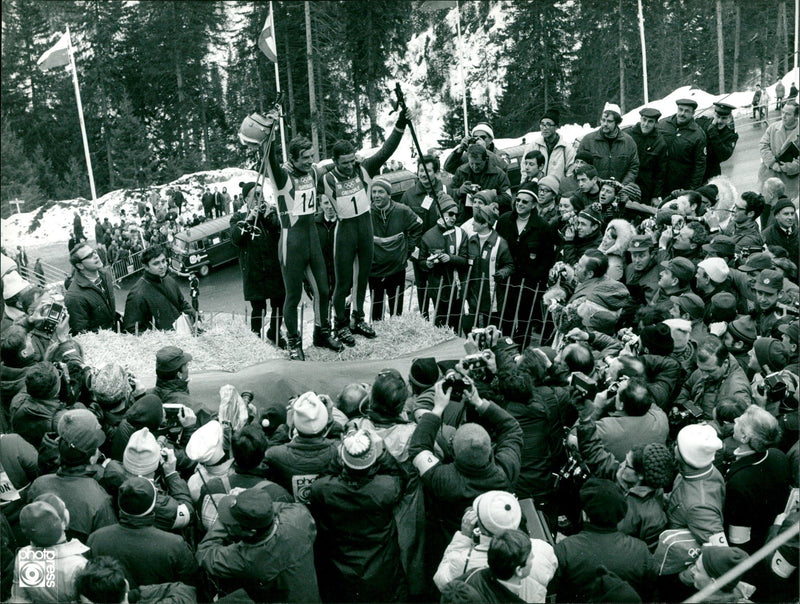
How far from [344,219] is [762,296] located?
4055 millimetres

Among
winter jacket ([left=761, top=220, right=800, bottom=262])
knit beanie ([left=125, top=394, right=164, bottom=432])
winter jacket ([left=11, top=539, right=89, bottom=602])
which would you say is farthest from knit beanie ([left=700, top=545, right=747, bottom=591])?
winter jacket ([left=761, top=220, right=800, bottom=262])

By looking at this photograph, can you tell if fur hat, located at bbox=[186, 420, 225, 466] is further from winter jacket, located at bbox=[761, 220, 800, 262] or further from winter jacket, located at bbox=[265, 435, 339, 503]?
winter jacket, located at bbox=[761, 220, 800, 262]

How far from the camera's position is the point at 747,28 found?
25.0 meters

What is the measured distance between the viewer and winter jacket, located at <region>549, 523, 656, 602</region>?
13.3 ft

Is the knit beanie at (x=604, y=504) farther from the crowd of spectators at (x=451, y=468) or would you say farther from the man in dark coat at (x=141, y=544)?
the man in dark coat at (x=141, y=544)

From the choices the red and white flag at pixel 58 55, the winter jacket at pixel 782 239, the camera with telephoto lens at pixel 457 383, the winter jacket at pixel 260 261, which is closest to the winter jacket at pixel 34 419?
the camera with telephoto lens at pixel 457 383

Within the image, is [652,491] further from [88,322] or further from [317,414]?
[88,322]

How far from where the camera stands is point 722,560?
3805 mm

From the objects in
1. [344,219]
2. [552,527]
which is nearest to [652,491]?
[552,527]

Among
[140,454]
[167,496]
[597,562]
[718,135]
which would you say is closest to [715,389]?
[597,562]

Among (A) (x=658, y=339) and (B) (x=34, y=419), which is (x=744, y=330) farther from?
(B) (x=34, y=419)

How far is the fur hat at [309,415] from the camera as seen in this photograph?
4.70 metres

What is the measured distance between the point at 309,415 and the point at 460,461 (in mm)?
→ 946

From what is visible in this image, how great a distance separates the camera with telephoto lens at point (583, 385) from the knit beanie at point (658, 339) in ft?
2.34
